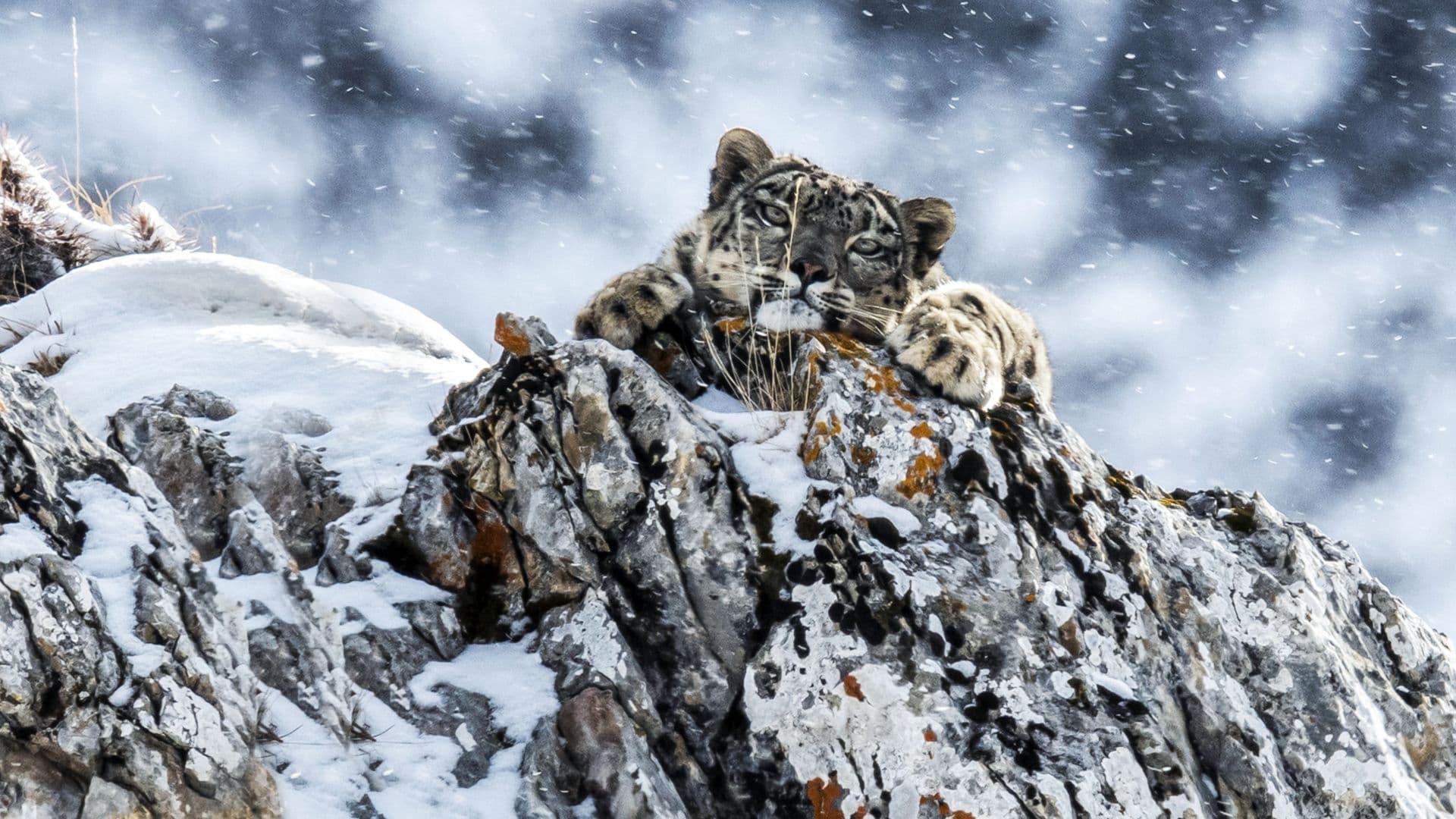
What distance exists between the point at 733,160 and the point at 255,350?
3680mm

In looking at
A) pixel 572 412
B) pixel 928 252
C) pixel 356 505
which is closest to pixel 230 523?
pixel 356 505

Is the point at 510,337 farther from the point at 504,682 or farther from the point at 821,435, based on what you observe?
the point at 504,682

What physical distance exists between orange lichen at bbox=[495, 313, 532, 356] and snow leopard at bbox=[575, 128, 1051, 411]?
0.40 metres

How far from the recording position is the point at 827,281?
275 inches

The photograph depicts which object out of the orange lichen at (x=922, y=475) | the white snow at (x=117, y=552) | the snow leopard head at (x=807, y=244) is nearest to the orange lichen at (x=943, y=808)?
the orange lichen at (x=922, y=475)

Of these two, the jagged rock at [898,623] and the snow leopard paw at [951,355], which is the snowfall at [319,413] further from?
the snow leopard paw at [951,355]

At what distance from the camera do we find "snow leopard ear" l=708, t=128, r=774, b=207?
8.12 m

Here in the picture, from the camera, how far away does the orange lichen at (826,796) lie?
14.1ft

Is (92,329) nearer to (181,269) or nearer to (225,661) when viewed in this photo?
(181,269)

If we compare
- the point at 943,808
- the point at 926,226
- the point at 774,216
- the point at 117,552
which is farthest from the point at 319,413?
the point at 926,226

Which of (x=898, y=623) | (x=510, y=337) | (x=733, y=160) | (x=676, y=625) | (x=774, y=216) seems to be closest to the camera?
(x=898, y=623)

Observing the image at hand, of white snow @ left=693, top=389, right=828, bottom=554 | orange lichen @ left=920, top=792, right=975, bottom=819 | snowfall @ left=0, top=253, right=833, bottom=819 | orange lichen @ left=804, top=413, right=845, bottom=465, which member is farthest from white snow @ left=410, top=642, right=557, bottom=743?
orange lichen @ left=804, top=413, right=845, bottom=465

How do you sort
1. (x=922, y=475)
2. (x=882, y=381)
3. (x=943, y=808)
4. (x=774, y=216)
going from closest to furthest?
(x=943, y=808) < (x=922, y=475) < (x=882, y=381) < (x=774, y=216)

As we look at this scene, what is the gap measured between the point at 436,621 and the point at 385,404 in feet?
6.91
